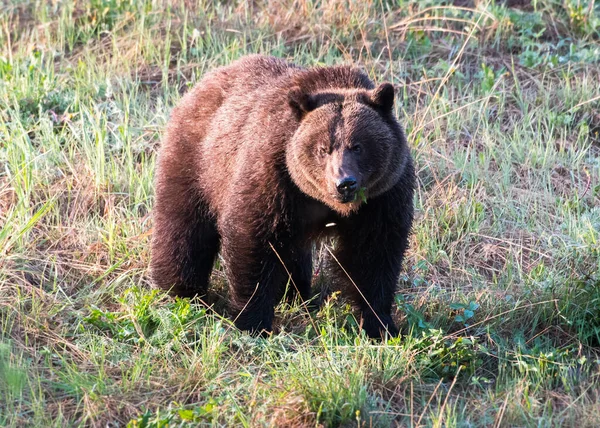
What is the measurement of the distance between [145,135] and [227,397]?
3.39m

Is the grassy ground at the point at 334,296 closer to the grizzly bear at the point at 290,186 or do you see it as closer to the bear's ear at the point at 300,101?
the grizzly bear at the point at 290,186

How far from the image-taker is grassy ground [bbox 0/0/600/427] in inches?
184

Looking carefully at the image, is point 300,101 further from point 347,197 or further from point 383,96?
point 347,197

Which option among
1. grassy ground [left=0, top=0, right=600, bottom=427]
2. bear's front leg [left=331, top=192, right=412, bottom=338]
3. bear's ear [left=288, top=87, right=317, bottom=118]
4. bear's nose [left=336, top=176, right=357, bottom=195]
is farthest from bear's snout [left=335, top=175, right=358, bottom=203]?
grassy ground [left=0, top=0, right=600, bottom=427]

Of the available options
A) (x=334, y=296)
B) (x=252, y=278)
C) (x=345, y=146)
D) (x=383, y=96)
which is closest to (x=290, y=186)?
(x=345, y=146)

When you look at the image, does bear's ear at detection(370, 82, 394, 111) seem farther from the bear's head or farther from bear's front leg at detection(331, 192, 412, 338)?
bear's front leg at detection(331, 192, 412, 338)

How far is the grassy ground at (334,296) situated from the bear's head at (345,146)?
2.74ft

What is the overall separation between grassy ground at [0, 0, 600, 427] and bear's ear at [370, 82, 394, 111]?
4.25 ft

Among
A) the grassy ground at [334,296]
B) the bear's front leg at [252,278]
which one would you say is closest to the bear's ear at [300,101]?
the bear's front leg at [252,278]

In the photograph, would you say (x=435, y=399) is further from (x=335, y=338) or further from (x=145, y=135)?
(x=145, y=135)

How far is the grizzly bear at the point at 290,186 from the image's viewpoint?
17.1ft

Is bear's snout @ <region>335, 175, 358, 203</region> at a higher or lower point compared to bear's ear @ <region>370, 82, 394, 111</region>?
lower

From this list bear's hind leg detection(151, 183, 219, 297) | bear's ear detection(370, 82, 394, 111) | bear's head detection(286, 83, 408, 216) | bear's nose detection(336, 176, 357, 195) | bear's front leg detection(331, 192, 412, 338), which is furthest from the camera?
bear's hind leg detection(151, 183, 219, 297)

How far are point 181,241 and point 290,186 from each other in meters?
1.12
